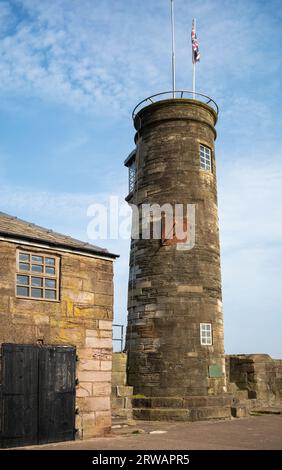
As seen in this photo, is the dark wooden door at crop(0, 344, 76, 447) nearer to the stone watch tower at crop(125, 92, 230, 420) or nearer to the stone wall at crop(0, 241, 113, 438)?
the stone wall at crop(0, 241, 113, 438)

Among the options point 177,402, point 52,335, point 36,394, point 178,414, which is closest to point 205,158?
point 177,402

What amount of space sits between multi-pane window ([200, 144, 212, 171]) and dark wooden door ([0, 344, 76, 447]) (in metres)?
10.2

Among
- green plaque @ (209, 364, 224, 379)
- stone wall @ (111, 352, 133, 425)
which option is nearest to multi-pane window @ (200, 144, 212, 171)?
green plaque @ (209, 364, 224, 379)

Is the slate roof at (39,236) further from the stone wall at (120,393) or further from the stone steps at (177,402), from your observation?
the stone steps at (177,402)

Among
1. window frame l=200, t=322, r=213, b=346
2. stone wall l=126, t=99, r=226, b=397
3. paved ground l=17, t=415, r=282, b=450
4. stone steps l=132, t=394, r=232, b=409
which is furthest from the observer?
window frame l=200, t=322, r=213, b=346

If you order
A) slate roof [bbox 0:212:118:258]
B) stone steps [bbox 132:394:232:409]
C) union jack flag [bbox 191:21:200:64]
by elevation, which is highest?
union jack flag [bbox 191:21:200:64]

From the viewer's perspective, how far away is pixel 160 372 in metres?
17.6

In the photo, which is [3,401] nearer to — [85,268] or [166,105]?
[85,268]

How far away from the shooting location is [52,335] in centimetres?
1171

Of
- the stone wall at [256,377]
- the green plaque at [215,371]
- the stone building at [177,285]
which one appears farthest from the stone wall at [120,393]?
the stone wall at [256,377]

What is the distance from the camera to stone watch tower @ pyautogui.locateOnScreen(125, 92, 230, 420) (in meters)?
17.4

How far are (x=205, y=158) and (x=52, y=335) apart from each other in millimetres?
10689

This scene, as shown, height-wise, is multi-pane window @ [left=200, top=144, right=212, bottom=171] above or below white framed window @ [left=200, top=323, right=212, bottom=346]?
above
